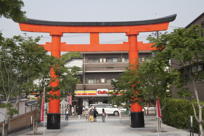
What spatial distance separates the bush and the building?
20235 millimetres

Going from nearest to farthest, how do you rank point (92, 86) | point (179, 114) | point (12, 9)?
point (12, 9)
point (179, 114)
point (92, 86)

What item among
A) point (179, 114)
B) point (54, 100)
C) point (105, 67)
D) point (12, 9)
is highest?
point (105, 67)

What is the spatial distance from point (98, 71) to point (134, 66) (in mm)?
24577

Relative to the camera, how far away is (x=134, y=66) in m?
18.3

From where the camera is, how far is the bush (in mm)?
16953

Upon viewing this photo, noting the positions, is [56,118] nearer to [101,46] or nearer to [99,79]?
[101,46]

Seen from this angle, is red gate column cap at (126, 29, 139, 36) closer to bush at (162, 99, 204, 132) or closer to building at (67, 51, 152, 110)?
bush at (162, 99, 204, 132)

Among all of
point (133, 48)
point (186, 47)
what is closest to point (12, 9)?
point (186, 47)

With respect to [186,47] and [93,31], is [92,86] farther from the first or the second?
[186,47]

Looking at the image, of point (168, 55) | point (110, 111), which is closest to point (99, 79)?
point (110, 111)

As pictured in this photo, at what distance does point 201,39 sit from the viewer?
33.3ft

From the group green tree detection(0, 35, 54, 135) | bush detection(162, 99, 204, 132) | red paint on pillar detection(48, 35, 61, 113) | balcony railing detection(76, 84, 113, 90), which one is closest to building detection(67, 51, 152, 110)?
balcony railing detection(76, 84, 113, 90)

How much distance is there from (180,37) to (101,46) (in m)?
8.57

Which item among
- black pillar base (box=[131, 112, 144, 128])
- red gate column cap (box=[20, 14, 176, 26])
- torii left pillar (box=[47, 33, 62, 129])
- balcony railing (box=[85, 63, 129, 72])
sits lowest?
black pillar base (box=[131, 112, 144, 128])
